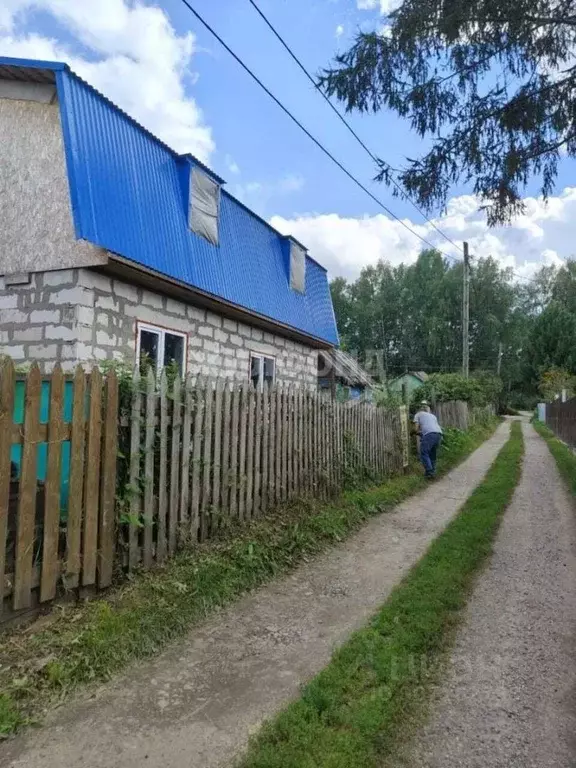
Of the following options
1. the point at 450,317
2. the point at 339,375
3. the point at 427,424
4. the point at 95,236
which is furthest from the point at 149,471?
the point at 450,317

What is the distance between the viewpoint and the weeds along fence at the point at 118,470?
11.8ft

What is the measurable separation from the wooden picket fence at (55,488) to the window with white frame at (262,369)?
693cm

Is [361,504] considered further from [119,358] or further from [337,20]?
[337,20]

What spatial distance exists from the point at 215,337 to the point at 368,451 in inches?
146

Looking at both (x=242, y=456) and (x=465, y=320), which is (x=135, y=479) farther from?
(x=465, y=320)

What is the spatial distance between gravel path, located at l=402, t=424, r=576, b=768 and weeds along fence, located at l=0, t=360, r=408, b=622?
2.64 m

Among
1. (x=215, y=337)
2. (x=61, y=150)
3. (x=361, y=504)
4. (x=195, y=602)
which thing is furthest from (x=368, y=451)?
(x=61, y=150)

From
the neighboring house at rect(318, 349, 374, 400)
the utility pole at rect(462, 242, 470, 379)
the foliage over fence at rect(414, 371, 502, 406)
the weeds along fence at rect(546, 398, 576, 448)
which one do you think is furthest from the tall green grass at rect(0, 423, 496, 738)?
the utility pole at rect(462, 242, 470, 379)

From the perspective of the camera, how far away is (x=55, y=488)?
12.3ft

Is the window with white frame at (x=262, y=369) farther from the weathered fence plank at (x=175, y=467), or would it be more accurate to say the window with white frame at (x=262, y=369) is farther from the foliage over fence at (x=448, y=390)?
the foliage over fence at (x=448, y=390)

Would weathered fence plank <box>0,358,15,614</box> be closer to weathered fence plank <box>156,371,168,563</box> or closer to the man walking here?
weathered fence plank <box>156,371,168,563</box>

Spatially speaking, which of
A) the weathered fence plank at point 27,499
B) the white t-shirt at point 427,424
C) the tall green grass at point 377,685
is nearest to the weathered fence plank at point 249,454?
the tall green grass at point 377,685

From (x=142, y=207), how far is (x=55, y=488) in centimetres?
530

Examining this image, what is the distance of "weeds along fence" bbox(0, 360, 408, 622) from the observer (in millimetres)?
3590
